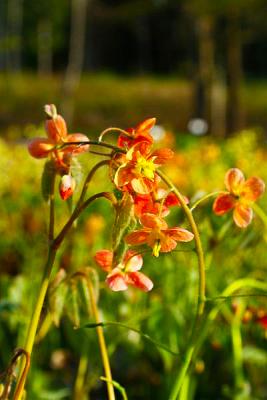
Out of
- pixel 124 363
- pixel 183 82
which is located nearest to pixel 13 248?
pixel 124 363

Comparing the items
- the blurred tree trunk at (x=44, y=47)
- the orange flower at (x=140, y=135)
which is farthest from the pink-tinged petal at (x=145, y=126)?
the blurred tree trunk at (x=44, y=47)

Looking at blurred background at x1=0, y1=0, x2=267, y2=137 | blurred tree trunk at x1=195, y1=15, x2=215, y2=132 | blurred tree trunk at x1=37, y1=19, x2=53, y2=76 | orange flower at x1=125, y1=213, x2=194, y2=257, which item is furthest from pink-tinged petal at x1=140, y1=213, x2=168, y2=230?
blurred tree trunk at x1=37, y1=19, x2=53, y2=76

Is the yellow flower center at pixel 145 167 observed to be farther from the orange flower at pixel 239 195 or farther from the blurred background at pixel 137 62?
the blurred background at pixel 137 62

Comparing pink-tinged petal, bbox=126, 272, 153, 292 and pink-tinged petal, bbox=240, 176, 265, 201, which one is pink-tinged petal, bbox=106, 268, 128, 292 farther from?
pink-tinged petal, bbox=240, 176, 265, 201

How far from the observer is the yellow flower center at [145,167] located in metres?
0.70

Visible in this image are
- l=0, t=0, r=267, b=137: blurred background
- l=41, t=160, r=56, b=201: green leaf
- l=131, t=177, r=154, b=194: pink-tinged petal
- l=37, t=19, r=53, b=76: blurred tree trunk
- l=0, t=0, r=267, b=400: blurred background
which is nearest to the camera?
l=131, t=177, r=154, b=194: pink-tinged petal

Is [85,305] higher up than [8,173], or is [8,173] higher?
[85,305]

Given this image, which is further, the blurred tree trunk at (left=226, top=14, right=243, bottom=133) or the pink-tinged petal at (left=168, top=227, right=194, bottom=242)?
the blurred tree trunk at (left=226, top=14, right=243, bottom=133)

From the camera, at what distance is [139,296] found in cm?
179

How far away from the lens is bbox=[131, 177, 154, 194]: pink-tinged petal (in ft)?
2.28

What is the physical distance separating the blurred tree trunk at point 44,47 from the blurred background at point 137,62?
0.03 metres

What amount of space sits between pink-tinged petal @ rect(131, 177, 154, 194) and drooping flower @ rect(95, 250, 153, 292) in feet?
0.30

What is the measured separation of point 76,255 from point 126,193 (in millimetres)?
1411

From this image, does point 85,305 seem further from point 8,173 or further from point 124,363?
point 8,173
